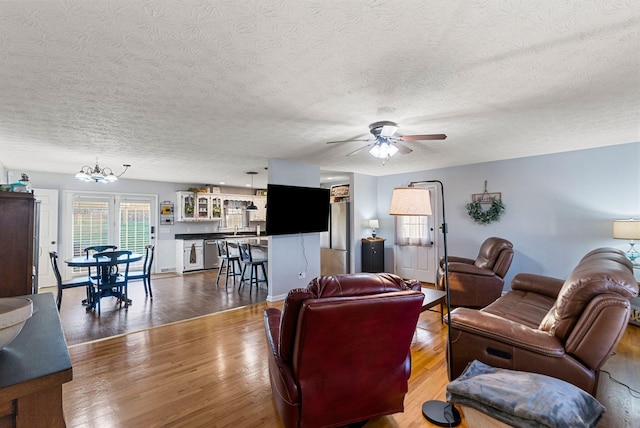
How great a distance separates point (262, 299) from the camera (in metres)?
5.07

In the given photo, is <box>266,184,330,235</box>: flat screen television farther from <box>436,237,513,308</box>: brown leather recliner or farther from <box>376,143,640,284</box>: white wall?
<box>376,143,640,284</box>: white wall

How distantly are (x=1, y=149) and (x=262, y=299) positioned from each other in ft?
13.8

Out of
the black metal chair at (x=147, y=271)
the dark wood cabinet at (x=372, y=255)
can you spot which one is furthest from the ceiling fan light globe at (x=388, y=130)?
the black metal chair at (x=147, y=271)

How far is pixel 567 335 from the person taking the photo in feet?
6.21

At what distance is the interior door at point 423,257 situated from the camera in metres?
6.01

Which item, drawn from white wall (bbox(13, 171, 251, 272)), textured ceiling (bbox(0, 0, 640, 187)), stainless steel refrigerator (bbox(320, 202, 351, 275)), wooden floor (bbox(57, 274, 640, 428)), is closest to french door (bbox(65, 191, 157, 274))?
white wall (bbox(13, 171, 251, 272))

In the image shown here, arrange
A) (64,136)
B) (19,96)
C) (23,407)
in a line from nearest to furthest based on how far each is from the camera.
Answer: (23,407), (19,96), (64,136)

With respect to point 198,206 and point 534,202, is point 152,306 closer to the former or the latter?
point 198,206

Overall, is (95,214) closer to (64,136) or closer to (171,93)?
(64,136)

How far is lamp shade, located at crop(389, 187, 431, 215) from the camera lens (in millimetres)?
2436

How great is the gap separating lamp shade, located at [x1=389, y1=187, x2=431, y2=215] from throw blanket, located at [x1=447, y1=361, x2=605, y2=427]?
1197 mm

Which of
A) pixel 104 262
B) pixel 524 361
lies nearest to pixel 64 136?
pixel 104 262

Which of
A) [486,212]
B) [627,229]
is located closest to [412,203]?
[627,229]

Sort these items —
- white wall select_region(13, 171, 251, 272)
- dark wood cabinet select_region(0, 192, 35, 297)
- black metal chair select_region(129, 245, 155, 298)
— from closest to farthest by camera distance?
dark wood cabinet select_region(0, 192, 35, 297) → black metal chair select_region(129, 245, 155, 298) → white wall select_region(13, 171, 251, 272)
